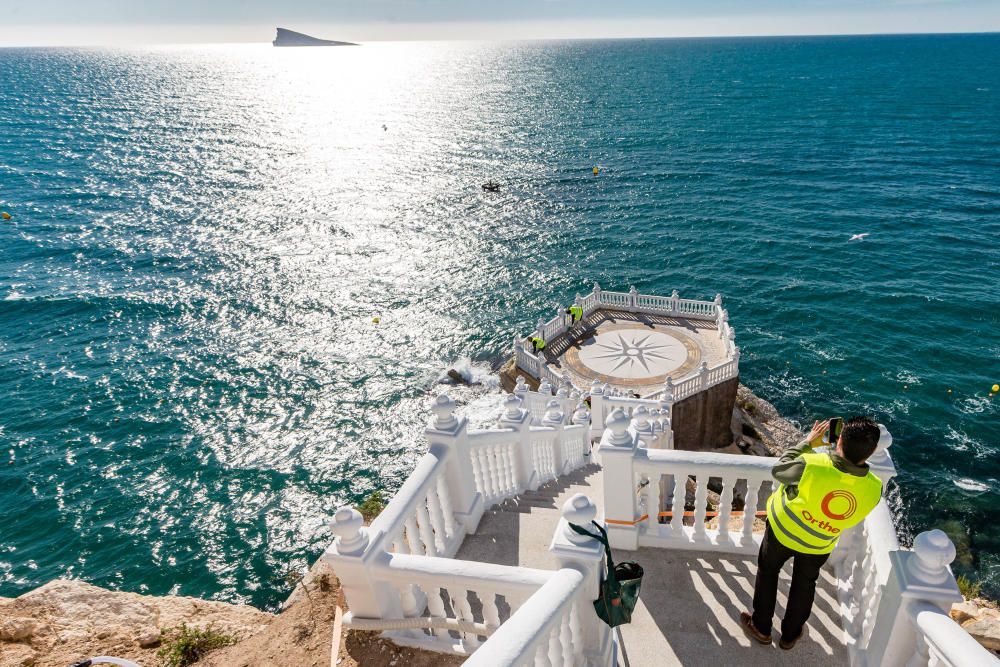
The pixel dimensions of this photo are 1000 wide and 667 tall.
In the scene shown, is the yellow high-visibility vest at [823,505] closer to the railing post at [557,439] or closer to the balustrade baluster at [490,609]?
the balustrade baluster at [490,609]

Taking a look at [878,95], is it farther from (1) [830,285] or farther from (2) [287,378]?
(2) [287,378]

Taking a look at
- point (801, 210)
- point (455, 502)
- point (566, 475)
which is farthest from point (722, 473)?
point (801, 210)

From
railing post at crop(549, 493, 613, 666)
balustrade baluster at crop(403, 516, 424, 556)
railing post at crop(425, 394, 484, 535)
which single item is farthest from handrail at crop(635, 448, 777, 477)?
balustrade baluster at crop(403, 516, 424, 556)

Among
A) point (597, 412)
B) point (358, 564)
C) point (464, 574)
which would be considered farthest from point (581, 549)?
point (597, 412)

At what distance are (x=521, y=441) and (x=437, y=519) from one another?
7.84 feet

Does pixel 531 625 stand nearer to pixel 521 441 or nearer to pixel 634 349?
pixel 521 441

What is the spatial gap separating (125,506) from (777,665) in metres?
21.3

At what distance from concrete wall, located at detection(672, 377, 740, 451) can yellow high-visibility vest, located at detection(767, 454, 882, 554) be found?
49.4 feet

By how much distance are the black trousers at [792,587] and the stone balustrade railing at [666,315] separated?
1238cm

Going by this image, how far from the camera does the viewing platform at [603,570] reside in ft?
13.7

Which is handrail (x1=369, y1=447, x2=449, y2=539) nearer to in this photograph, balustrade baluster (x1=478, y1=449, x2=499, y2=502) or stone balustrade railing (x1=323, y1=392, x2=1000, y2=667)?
stone balustrade railing (x1=323, y1=392, x2=1000, y2=667)

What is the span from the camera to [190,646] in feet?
23.6

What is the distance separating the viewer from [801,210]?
42.8 m

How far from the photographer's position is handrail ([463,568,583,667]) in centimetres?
361
